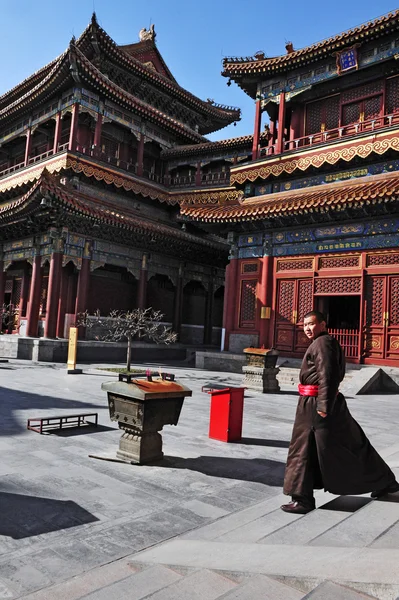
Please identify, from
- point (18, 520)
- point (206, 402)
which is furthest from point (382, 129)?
point (18, 520)

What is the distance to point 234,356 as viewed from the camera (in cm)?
1570

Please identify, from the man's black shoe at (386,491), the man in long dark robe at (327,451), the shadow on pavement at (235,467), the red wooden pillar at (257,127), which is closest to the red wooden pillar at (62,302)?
the red wooden pillar at (257,127)

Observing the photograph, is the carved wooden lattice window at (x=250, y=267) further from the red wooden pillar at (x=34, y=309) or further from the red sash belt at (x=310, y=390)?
the red sash belt at (x=310, y=390)

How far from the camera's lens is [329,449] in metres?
3.62

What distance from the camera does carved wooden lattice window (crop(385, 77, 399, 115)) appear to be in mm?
14914

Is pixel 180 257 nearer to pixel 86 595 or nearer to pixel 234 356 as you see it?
pixel 234 356

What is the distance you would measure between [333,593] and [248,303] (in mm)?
14622

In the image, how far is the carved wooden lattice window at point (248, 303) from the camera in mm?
16547

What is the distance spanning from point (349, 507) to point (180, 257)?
19.0 meters

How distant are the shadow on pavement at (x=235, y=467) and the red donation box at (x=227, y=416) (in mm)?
804

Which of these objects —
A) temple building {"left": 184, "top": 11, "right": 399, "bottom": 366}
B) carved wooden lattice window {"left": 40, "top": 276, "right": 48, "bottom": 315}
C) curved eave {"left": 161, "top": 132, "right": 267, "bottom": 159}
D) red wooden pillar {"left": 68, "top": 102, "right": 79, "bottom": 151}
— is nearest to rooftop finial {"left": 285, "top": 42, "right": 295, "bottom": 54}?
temple building {"left": 184, "top": 11, "right": 399, "bottom": 366}

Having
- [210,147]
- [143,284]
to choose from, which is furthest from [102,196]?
[210,147]

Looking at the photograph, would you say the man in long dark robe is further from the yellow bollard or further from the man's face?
the yellow bollard

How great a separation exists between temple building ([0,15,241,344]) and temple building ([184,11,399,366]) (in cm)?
423
